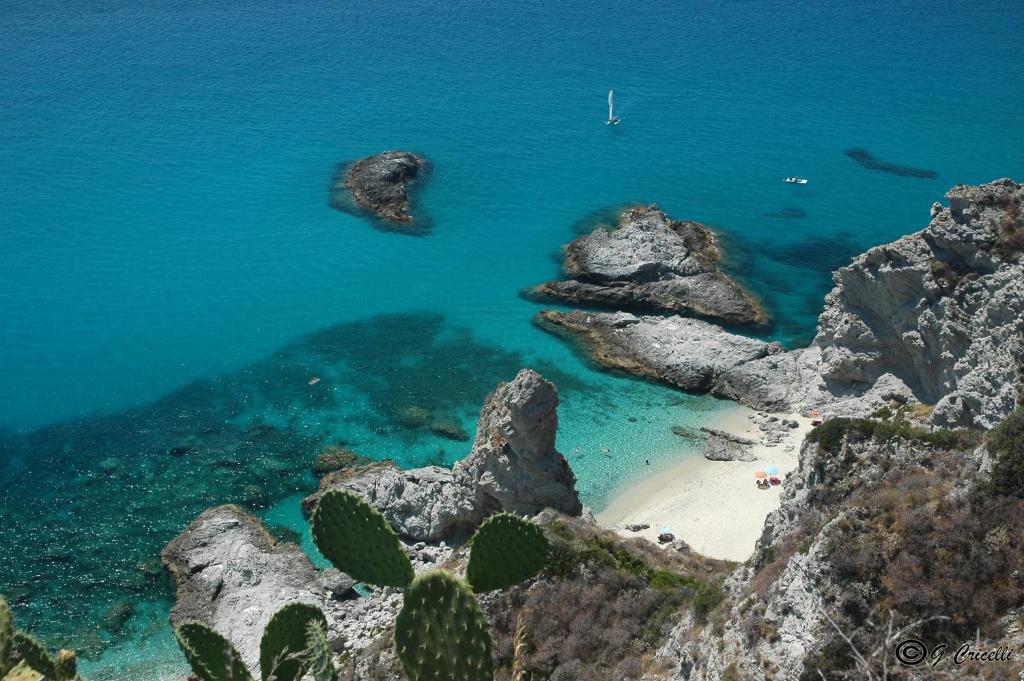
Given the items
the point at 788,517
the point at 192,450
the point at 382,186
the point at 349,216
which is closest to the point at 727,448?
the point at 788,517

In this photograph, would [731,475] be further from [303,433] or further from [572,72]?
[572,72]

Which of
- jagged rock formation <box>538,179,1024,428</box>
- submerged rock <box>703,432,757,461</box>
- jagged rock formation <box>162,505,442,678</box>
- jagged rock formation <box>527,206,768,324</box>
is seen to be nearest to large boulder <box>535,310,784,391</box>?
jagged rock formation <box>538,179,1024,428</box>

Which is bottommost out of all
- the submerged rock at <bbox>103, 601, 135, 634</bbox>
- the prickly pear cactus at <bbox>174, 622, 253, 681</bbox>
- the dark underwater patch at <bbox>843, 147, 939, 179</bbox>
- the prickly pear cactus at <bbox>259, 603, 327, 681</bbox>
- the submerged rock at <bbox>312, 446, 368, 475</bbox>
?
the submerged rock at <bbox>103, 601, 135, 634</bbox>

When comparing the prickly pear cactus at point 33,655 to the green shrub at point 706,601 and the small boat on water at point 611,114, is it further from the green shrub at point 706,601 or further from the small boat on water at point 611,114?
the small boat on water at point 611,114

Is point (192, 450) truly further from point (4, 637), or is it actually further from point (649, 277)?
point (4, 637)

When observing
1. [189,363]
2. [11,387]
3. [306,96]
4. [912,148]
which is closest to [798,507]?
[189,363]

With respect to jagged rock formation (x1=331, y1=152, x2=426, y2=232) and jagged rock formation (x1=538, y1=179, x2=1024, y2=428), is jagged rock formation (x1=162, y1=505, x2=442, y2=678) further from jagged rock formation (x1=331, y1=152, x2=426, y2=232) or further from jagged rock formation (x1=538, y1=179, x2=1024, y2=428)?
jagged rock formation (x1=331, y1=152, x2=426, y2=232)
